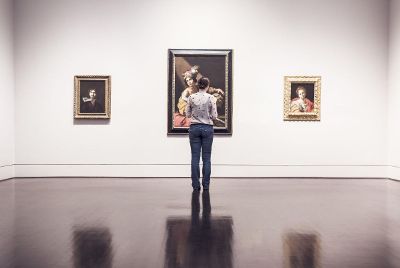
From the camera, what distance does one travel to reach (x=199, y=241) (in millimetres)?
6020

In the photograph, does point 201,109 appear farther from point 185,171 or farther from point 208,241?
point 208,241

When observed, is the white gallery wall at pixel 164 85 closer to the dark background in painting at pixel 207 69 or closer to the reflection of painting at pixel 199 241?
the dark background in painting at pixel 207 69

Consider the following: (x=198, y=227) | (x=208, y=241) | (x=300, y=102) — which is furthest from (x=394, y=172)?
(x=208, y=241)

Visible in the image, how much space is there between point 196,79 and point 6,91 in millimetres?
5955

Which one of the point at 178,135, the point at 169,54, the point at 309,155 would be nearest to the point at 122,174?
the point at 178,135

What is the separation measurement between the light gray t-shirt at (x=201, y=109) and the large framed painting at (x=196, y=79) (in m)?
3.81

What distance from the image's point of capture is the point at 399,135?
1474 centimetres

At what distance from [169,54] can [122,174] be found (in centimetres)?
418

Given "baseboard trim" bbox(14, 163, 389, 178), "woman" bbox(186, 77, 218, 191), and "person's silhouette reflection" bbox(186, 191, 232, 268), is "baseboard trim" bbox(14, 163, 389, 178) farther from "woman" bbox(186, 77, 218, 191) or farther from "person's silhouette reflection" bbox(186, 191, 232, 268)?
"person's silhouette reflection" bbox(186, 191, 232, 268)

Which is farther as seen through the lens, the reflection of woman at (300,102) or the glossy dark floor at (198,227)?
the reflection of woman at (300,102)

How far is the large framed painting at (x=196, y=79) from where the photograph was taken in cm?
1520

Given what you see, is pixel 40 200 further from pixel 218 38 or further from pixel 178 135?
pixel 218 38

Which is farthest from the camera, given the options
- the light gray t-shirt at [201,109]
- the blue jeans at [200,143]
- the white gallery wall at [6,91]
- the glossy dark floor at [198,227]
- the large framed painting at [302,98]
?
the large framed painting at [302,98]

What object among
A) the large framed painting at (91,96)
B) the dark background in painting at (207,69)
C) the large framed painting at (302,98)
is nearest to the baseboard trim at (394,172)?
the large framed painting at (302,98)
